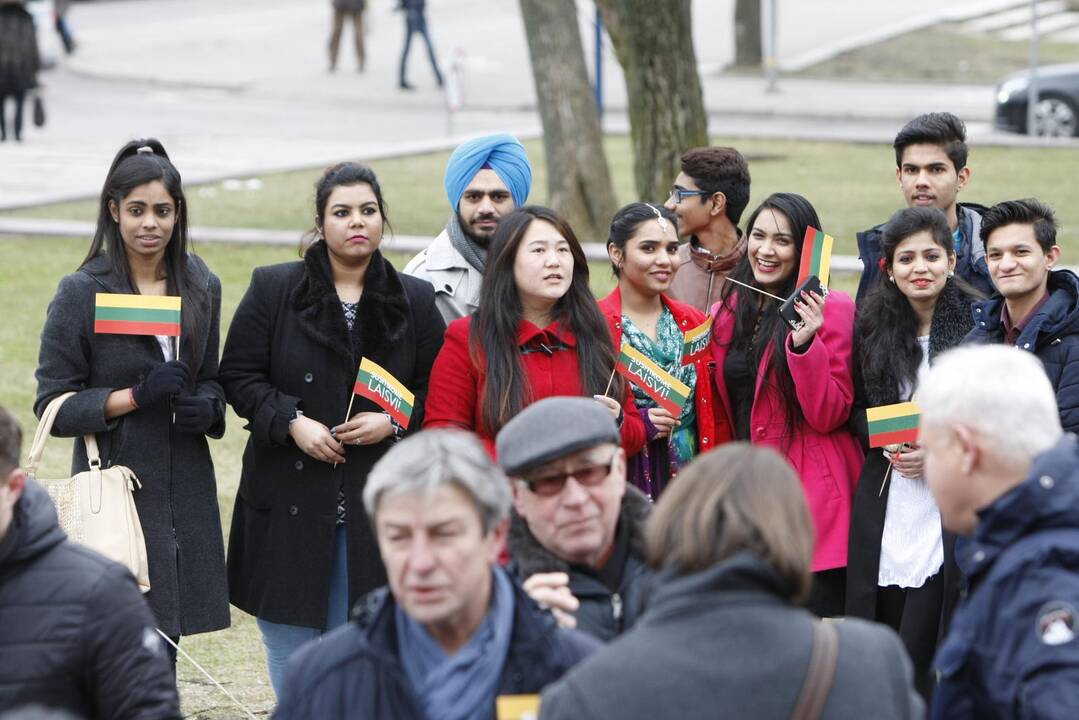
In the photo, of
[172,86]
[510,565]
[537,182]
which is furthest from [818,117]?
[510,565]

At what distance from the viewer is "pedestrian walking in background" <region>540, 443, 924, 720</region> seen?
2945mm

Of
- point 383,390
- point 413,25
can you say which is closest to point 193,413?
point 383,390

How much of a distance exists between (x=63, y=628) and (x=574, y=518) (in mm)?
1136

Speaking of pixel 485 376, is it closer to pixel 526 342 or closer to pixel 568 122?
pixel 526 342

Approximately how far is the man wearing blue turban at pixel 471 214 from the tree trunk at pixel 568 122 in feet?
27.9

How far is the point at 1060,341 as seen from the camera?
18.2ft

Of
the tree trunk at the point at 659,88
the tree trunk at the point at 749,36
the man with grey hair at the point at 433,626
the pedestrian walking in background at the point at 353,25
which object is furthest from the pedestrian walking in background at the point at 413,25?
the man with grey hair at the point at 433,626

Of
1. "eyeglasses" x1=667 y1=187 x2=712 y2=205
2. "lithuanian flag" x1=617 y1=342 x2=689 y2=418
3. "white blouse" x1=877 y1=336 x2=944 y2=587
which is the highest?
"eyeglasses" x1=667 y1=187 x2=712 y2=205

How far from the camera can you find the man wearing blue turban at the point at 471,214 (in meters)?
6.29

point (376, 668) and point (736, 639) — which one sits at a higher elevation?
point (736, 639)

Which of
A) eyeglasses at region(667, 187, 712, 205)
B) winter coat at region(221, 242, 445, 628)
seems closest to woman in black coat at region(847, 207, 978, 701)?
eyeglasses at region(667, 187, 712, 205)

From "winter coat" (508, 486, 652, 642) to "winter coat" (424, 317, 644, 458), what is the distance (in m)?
1.60

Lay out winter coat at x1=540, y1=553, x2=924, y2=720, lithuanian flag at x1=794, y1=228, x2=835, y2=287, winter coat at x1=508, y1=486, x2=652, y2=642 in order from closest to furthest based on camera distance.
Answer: winter coat at x1=540, y1=553, x2=924, y2=720 < winter coat at x1=508, y1=486, x2=652, y2=642 < lithuanian flag at x1=794, y1=228, x2=835, y2=287

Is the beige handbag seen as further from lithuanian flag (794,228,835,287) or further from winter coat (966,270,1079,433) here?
winter coat (966,270,1079,433)
